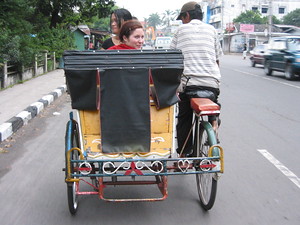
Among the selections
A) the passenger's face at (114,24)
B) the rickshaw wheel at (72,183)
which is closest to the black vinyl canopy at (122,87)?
the rickshaw wheel at (72,183)

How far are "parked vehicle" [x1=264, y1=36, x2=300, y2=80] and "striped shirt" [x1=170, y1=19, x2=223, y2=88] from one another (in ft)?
39.7

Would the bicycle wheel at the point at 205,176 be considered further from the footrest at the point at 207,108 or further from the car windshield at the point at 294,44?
the car windshield at the point at 294,44

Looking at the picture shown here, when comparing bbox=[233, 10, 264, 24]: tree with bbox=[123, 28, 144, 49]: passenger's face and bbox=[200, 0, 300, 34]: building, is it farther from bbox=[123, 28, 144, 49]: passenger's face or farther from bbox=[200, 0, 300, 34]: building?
bbox=[123, 28, 144, 49]: passenger's face

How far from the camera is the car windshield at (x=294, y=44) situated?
15590 mm

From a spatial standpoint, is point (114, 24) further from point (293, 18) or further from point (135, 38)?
point (293, 18)

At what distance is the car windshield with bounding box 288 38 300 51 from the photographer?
51.1 ft

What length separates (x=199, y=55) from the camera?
371cm

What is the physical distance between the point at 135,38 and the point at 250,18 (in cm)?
6331

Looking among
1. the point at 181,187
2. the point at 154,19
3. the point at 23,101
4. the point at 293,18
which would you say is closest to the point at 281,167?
the point at 181,187

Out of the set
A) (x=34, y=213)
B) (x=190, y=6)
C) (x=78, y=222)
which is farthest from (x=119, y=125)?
(x=190, y=6)

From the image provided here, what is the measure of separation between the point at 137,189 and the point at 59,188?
81 centimetres

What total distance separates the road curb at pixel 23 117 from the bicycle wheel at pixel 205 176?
3473mm

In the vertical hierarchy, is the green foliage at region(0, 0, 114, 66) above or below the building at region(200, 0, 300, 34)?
below

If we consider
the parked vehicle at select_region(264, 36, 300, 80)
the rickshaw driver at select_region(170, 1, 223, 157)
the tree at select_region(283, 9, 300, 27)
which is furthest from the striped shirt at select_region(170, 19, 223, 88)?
the tree at select_region(283, 9, 300, 27)
